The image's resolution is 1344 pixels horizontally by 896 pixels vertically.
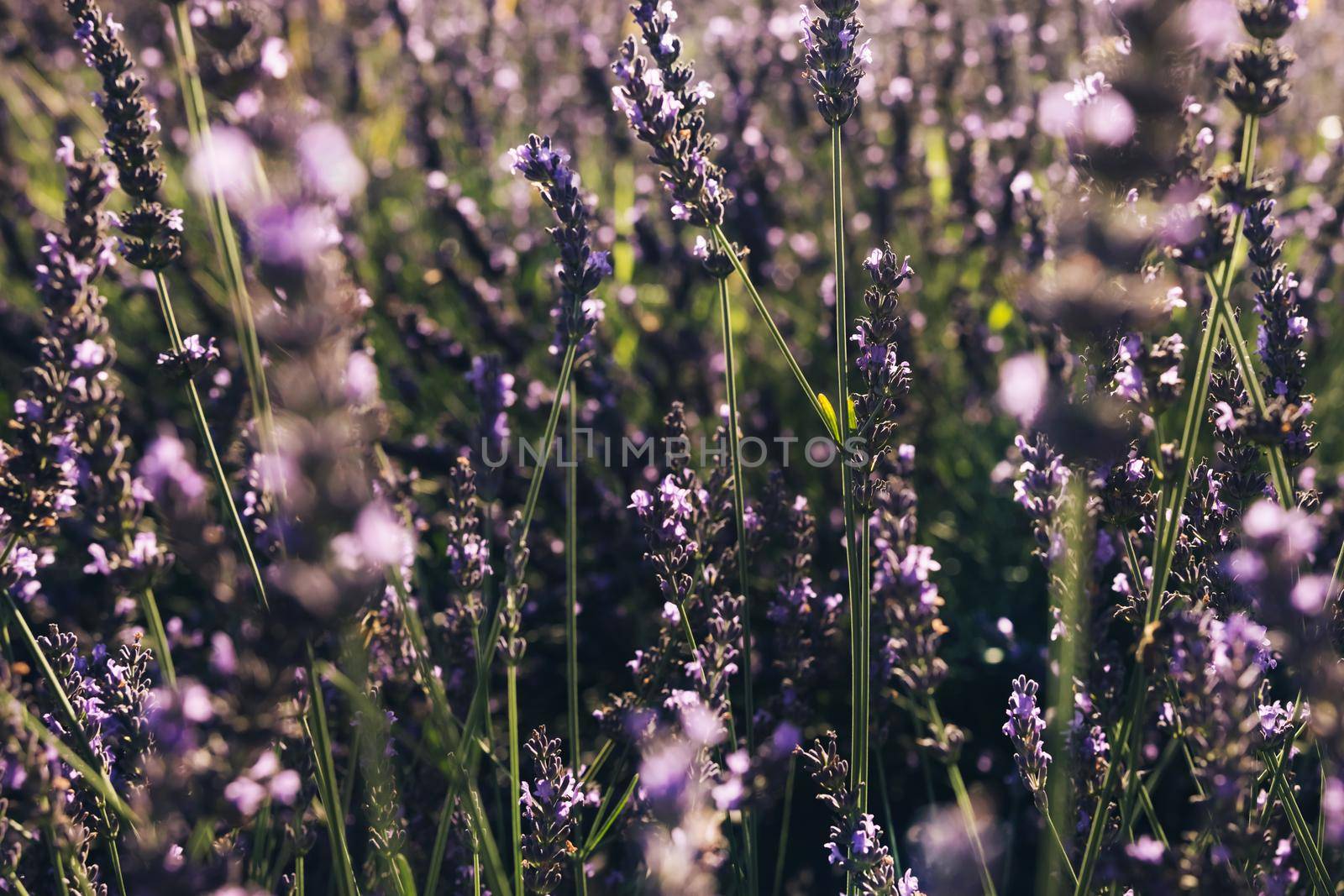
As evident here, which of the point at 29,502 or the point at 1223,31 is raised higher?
the point at 1223,31

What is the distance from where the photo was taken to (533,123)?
15.1ft

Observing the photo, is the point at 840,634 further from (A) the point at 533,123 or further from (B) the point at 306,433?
(A) the point at 533,123

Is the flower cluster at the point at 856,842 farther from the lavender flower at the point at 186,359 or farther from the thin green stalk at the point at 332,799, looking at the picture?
the lavender flower at the point at 186,359

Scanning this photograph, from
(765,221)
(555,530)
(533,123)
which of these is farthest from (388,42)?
(555,530)

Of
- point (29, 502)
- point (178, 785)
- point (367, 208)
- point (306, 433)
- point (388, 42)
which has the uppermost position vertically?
point (388, 42)

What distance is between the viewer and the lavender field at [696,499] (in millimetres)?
941

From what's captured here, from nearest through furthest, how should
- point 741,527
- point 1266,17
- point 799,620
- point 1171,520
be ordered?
1. point 1171,520
2. point 1266,17
3. point 741,527
4. point 799,620

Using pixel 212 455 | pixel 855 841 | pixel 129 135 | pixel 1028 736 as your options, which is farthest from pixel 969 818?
pixel 129 135

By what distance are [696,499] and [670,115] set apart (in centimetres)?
58

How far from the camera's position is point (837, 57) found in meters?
1.48

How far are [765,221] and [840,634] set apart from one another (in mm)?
1366

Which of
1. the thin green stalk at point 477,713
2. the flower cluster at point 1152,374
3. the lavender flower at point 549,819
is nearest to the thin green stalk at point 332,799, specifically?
the thin green stalk at point 477,713

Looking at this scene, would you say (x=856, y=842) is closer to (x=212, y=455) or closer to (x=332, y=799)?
(x=332, y=799)

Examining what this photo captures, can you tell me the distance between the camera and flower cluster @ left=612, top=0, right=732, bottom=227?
1.48 metres
